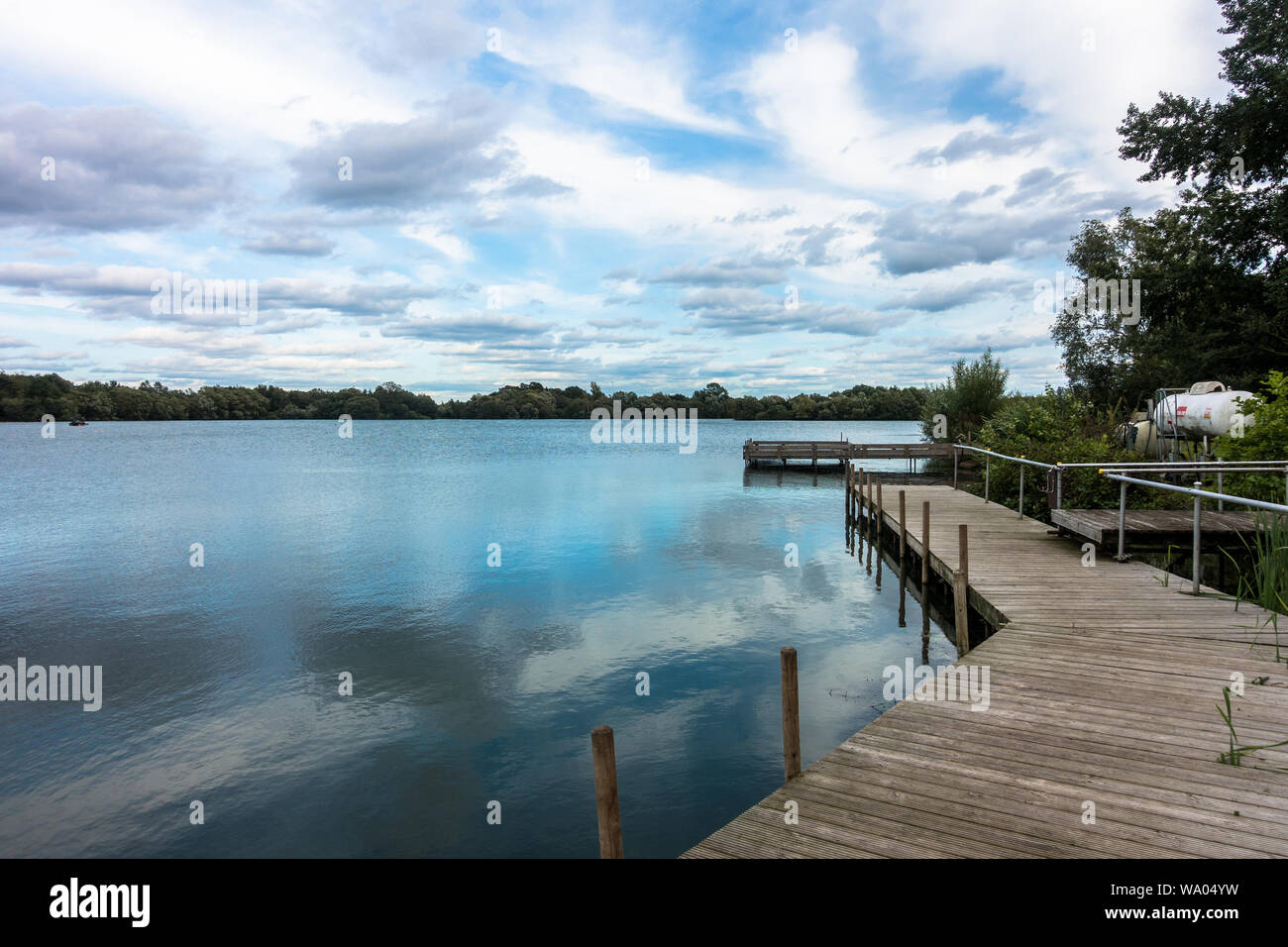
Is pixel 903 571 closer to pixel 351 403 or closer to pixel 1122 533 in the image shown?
pixel 1122 533

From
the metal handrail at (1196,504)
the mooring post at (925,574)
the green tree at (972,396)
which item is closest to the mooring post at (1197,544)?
the metal handrail at (1196,504)

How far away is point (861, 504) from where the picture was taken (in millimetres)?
24641

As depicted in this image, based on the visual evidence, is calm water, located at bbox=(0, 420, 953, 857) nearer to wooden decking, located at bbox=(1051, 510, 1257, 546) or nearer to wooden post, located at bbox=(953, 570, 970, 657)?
wooden post, located at bbox=(953, 570, 970, 657)

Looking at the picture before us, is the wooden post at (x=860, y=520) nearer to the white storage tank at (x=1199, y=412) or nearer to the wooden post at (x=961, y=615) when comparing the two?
the white storage tank at (x=1199, y=412)

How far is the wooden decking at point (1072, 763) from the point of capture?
404 cm

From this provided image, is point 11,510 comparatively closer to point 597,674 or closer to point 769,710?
point 597,674

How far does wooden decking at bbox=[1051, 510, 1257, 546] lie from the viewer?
1048 centimetres

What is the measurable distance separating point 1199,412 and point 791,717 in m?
21.4

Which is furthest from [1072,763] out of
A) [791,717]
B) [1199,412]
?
[1199,412]

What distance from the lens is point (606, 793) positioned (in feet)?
13.6

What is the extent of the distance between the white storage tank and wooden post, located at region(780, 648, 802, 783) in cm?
1782

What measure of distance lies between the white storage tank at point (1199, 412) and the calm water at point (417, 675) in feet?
34.0

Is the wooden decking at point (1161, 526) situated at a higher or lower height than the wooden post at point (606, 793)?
higher
